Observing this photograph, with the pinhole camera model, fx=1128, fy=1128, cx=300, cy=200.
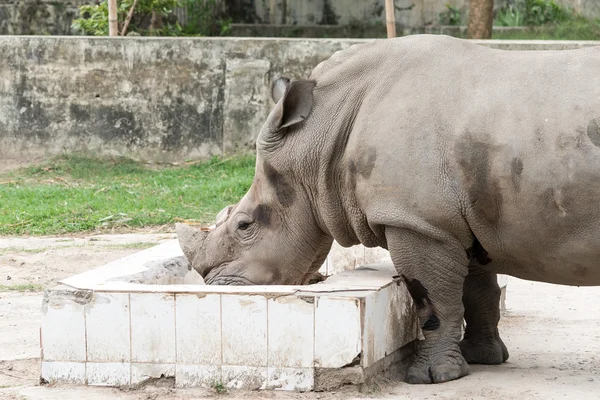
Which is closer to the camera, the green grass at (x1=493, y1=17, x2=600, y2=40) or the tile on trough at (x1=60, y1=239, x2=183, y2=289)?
the tile on trough at (x1=60, y1=239, x2=183, y2=289)

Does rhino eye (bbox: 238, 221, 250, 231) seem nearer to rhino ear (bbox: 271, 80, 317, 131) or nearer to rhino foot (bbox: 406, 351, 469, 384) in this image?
rhino ear (bbox: 271, 80, 317, 131)

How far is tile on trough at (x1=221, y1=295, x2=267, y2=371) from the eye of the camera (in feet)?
16.7

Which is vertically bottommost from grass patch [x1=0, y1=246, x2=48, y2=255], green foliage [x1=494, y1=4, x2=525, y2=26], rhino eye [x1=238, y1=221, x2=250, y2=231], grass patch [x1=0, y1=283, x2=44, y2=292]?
grass patch [x1=0, y1=283, x2=44, y2=292]

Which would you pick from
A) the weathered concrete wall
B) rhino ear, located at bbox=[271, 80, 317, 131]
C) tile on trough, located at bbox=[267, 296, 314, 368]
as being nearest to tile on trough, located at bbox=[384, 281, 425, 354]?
tile on trough, located at bbox=[267, 296, 314, 368]

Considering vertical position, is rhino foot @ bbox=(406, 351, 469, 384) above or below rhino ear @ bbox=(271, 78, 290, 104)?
below

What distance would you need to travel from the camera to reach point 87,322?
5.24m

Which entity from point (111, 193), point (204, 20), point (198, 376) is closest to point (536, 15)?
point (204, 20)

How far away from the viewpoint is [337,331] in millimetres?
5020

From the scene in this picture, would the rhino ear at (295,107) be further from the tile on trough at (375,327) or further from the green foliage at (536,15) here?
the green foliage at (536,15)

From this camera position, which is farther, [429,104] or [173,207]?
[173,207]

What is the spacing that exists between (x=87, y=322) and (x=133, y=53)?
24.0 ft

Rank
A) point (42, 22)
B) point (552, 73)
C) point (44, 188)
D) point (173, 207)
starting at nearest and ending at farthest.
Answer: point (552, 73)
point (173, 207)
point (44, 188)
point (42, 22)

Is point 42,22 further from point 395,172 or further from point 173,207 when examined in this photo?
point 395,172

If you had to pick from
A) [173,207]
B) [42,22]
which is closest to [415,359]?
[173,207]
